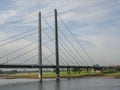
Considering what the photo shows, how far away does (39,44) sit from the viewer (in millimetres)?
84500

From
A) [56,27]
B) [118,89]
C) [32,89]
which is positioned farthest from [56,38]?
[118,89]

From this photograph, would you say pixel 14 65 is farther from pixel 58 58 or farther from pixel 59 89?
pixel 59 89

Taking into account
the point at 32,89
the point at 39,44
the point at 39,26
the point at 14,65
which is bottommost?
the point at 32,89

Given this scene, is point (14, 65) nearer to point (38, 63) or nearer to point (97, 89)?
point (38, 63)

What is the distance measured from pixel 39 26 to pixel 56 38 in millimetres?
6473

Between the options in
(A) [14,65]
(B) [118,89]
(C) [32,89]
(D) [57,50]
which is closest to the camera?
(B) [118,89]

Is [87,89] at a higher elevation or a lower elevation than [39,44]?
lower

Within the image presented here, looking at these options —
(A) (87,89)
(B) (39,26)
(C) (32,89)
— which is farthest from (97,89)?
(B) (39,26)

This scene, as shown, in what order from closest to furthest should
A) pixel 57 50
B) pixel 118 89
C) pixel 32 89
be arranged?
pixel 118 89
pixel 32 89
pixel 57 50

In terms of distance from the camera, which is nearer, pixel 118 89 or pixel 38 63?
pixel 118 89

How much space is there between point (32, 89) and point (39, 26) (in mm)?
36052

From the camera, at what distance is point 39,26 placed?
88.7m

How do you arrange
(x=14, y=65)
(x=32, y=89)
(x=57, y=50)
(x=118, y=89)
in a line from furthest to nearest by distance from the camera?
(x=57, y=50) → (x=14, y=65) → (x=32, y=89) → (x=118, y=89)

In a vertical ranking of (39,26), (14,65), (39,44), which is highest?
(39,26)
